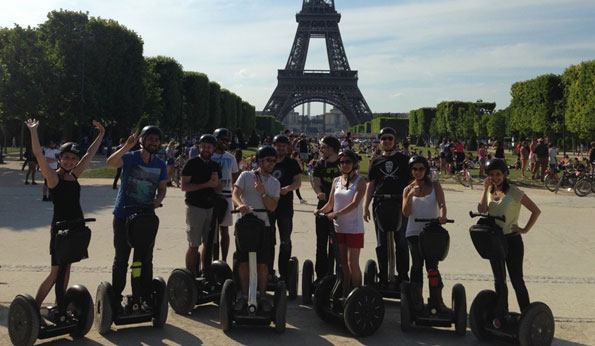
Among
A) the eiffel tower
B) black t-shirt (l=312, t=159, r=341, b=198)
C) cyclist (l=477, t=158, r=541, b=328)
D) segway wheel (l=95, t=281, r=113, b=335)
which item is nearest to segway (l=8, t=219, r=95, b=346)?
segway wheel (l=95, t=281, r=113, b=335)

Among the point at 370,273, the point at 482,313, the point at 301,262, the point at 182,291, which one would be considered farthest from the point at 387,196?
the point at 301,262

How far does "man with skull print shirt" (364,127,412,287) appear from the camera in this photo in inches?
239

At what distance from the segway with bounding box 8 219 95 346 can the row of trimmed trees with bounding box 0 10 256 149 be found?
24605 millimetres

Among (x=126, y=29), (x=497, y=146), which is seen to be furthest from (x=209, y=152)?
(x=126, y=29)

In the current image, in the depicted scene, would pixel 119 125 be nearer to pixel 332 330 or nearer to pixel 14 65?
pixel 14 65

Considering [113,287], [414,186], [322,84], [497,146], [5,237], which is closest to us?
[113,287]

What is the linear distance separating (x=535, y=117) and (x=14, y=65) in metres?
37.6

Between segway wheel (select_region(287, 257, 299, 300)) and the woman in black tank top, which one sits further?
segway wheel (select_region(287, 257, 299, 300))

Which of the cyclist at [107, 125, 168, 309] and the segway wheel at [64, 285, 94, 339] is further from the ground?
the cyclist at [107, 125, 168, 309]

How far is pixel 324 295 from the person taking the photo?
5531mm

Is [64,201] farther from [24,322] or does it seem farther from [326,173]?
[326,173]

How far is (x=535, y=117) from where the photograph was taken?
4609cm

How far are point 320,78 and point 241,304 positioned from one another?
A: 89282 mm

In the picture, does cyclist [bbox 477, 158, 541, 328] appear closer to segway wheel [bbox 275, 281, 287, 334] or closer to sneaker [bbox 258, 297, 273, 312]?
segway wheel [bbox 275, 281, 287, 334]
